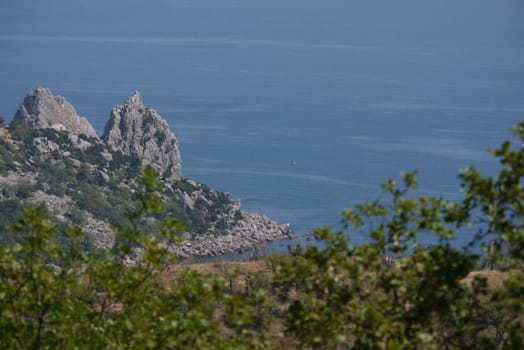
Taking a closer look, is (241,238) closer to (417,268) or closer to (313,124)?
(313,124)

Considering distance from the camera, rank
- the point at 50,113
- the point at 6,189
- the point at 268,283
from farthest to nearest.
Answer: the point at 50,113 < the point at 6,189 < the point at 268,283

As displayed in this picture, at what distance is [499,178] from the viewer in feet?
31.3

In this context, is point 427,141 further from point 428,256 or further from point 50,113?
point 428,256

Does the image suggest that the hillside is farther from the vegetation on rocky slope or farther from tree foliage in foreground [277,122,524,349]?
tree foliage in foreground [277,122,524,349]

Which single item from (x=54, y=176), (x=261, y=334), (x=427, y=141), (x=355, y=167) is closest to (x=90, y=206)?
(x=54, y=176)

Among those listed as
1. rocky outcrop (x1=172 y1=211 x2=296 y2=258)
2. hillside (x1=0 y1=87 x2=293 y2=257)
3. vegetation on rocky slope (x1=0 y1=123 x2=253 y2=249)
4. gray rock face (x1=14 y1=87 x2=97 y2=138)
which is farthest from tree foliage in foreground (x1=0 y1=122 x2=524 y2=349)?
gray rock face (x1=14 y1=87 x2=97 y2=138)

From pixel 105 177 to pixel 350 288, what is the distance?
100m

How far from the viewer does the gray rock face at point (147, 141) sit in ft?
372

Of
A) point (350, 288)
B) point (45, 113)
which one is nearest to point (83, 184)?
point (45, 113)

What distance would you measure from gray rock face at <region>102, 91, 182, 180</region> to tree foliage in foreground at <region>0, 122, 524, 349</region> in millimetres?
102045

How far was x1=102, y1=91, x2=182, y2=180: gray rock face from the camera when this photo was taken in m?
113

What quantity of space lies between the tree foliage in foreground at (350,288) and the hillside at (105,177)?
270 ft

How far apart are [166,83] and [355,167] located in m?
73.9

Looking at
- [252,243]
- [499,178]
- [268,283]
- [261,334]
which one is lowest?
[261,334]
